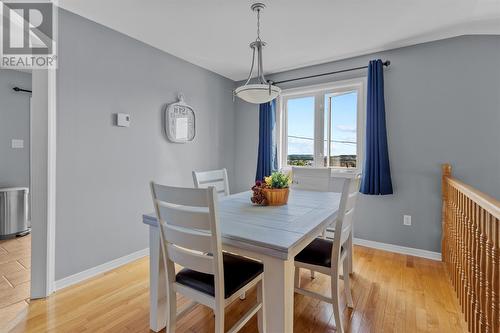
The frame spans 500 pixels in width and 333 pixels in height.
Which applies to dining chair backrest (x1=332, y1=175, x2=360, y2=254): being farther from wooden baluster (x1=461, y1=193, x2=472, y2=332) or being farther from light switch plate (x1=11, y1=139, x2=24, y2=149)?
light switch plate (x1=11, y1=139, x2=24, y2=149)

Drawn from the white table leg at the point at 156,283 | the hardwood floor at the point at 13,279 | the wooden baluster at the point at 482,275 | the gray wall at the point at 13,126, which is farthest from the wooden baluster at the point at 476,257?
the gray wall at the point at 13,126

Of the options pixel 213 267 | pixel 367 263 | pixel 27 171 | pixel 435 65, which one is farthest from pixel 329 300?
pixel 27 171

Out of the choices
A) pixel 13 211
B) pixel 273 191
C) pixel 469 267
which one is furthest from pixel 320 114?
pixel 13 211

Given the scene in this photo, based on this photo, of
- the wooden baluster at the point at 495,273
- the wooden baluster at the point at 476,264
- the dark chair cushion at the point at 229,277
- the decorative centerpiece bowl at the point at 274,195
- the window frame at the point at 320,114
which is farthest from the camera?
the window frame at the point at 320,114

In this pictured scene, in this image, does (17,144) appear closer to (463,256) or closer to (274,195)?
(274,195)

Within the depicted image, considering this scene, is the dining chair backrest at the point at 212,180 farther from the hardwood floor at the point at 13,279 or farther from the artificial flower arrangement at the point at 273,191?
the hardwood floor at the point at 13,279

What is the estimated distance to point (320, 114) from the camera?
349cm

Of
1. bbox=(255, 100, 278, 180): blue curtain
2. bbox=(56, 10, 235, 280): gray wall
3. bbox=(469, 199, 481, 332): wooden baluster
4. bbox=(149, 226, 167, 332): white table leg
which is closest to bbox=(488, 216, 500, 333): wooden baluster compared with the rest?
bbox=(469, 199, 481, 332): wooden baluster

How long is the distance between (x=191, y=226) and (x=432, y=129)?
9.28ft

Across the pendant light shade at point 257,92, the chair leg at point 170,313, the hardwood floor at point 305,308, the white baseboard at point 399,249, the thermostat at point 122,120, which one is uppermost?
the pendant light shade at point 257,92

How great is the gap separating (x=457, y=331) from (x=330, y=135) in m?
2.36

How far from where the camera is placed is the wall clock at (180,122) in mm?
3045

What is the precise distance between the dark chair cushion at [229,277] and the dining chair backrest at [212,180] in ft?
2.67

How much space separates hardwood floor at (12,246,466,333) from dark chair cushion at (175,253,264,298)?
0.51 metres
